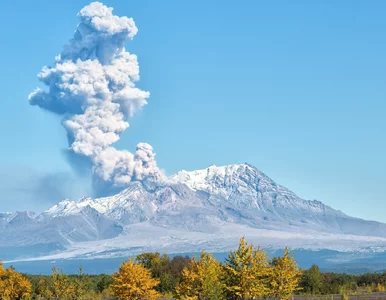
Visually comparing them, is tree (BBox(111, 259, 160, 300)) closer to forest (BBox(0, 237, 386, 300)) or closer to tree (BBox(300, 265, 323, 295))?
Answer: forest (BBox(0, 237, 386, 300))

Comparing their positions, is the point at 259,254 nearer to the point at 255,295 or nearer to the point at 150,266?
the point at 255,295

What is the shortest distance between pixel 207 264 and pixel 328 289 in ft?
122

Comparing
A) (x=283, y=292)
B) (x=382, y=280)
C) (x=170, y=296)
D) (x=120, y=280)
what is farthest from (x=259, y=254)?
(x=382, y=280)

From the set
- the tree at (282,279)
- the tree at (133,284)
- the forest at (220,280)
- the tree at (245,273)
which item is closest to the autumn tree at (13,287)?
the forest at (220,280)

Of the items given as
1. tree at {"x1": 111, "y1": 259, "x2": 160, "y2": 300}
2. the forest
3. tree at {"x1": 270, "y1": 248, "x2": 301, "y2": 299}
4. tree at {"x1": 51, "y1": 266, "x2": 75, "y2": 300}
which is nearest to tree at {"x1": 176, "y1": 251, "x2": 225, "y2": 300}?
the forest

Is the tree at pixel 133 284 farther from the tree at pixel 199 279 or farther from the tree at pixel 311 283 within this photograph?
the tree at pixel 311 283

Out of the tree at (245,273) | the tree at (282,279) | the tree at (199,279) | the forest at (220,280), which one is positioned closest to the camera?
the tree at (245,273)

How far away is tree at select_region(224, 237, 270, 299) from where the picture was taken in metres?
59.4

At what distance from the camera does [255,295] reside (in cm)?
6050

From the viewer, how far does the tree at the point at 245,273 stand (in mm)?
59438

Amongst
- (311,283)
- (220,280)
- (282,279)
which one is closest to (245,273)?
(220,280)

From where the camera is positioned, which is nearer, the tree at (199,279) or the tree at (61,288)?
the tree at (199,279)

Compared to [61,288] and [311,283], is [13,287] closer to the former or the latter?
[61,288]

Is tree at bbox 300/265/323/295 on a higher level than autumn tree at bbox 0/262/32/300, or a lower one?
lower
